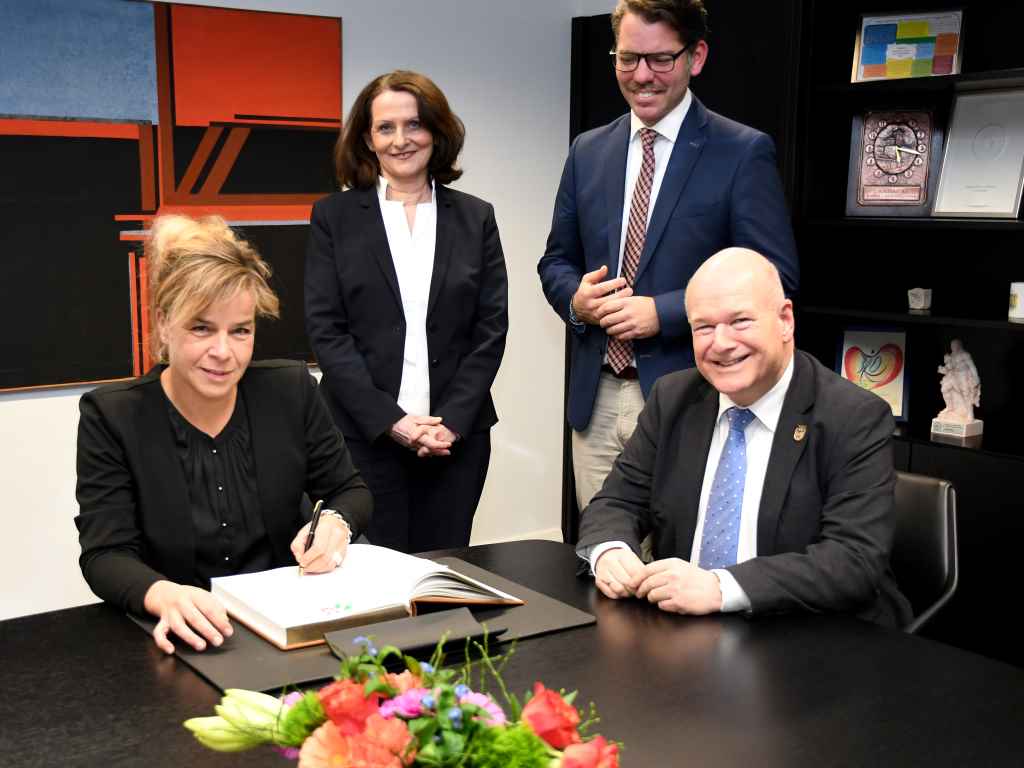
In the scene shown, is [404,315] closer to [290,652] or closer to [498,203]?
[290,652]

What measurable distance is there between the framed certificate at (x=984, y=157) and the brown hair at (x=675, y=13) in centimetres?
140

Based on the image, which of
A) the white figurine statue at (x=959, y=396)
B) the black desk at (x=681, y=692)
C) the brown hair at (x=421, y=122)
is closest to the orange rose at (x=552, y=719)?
the black desk at (x=681, y=692)

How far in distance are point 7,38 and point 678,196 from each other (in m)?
2.23

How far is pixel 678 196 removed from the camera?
3.04 metres

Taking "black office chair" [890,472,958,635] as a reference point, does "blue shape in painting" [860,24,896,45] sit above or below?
above

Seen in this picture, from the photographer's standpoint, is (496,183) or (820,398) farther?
(496,183)

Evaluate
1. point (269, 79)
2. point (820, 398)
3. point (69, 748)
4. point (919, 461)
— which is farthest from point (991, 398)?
point (69, 748)

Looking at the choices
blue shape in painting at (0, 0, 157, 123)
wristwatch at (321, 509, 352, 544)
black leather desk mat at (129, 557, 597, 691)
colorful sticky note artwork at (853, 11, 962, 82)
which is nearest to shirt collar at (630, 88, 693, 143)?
colorful sticky note artwork at (853, 11, 962, 82)

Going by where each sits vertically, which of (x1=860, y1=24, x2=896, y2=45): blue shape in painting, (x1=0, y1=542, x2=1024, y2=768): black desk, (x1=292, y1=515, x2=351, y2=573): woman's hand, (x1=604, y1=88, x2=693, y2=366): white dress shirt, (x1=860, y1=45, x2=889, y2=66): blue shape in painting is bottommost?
(x1=0, y1=542, x2=1024, y2=768): black desk

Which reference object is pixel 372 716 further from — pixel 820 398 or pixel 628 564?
pixel 820 398

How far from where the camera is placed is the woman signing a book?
6.99 feet

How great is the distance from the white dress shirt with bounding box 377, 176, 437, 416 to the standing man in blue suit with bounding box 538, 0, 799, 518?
1.22 ft

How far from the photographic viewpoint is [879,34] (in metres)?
4.06

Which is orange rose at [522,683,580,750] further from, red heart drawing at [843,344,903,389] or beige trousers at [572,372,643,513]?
red heart drawing at [843,344,903,389]
